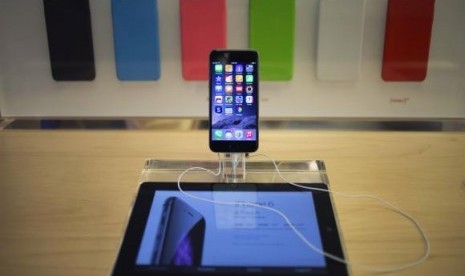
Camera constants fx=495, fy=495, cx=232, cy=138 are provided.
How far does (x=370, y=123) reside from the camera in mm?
1069

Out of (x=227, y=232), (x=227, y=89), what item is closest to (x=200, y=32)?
(x=227, y=89)

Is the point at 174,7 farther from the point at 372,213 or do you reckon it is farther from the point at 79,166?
the point at 372,213

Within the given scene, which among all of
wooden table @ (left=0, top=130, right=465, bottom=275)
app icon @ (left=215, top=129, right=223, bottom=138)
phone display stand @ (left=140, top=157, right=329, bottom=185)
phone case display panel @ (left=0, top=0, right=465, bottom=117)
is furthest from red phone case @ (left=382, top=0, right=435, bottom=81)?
app icon @ (left=215, top=129, right=223, bottom=138)

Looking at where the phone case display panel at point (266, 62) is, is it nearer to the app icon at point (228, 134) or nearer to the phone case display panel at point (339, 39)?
the phone case display panel at point (339, 39)

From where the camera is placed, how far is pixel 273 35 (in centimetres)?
101

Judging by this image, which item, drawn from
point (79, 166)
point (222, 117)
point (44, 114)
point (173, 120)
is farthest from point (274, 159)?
point (44, 114)

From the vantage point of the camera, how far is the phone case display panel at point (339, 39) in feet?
3.26

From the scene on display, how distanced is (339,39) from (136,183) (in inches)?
19.6

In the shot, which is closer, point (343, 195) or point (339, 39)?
point (343, 195)

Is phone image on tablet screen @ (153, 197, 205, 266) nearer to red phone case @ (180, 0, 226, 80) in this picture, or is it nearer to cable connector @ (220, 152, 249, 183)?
cable connector @ (220, 152, 249, 183)

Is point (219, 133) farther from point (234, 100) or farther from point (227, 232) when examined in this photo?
point (227, 232)

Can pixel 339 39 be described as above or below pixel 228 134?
above

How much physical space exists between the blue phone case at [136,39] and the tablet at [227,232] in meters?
0.31

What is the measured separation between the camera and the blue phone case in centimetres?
100
